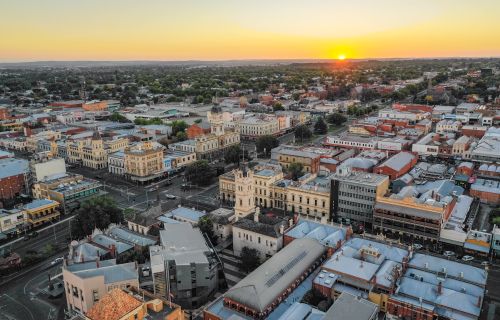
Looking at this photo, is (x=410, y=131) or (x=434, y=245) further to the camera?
(x=410, y=131)

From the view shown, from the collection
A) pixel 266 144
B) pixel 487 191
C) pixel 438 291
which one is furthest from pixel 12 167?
pixel 487 191

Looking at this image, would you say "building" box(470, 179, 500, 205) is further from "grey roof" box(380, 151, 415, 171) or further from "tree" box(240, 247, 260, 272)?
"tree" box(240, 247, 260, 272)

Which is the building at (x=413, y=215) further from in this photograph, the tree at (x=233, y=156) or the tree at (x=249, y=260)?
the tree at (x=233, y=156)

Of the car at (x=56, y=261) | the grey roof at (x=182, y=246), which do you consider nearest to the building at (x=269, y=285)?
the grey roof at (x=182, y=246)

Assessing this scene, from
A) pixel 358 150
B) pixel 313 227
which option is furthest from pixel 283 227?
pixel 358 150

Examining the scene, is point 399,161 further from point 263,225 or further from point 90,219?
point 90,219

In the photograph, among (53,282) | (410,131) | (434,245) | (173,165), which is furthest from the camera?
(410,131)

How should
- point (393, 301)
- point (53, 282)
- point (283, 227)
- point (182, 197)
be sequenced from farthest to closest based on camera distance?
point (182, 197) < point (283, 227) < point (53, 282) < point (393, 301)

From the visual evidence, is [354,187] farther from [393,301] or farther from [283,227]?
[393,301]
